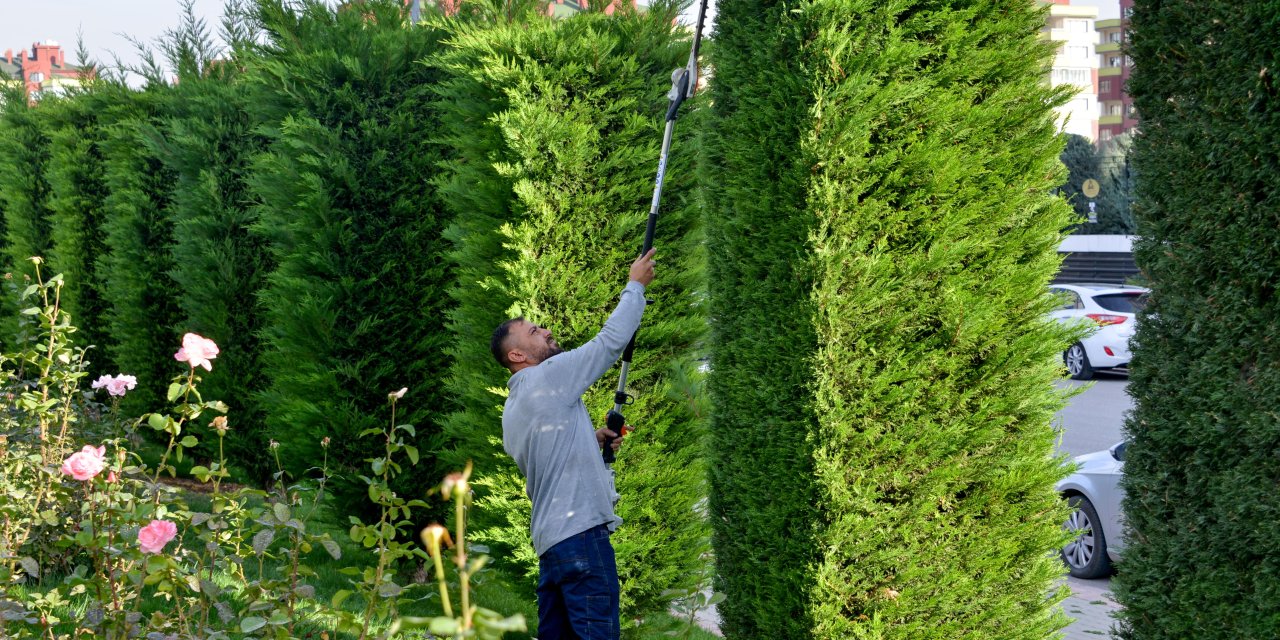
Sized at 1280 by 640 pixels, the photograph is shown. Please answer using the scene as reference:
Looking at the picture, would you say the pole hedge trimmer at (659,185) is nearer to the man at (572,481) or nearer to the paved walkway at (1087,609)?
the man at (572,481)

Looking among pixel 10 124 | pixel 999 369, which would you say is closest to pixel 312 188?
pixel 999 369

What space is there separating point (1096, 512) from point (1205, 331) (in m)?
6.09

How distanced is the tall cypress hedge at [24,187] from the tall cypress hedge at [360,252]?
9.45 meters

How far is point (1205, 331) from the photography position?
2.98 m

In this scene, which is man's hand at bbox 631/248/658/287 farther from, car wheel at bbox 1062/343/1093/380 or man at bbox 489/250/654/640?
car wheel at bbox 1062/343/1093/380

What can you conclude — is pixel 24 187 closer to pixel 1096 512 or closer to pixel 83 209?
pixel 83 209

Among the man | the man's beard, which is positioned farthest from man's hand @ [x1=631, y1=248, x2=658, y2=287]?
the man's beard

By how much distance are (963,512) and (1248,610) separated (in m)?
1.26

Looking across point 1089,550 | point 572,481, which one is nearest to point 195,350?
point 572,481

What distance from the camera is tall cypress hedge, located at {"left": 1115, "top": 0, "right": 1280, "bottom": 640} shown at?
2.81 metres

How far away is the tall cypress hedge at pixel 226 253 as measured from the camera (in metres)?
9.54

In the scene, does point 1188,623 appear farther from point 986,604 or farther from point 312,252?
point 312,252

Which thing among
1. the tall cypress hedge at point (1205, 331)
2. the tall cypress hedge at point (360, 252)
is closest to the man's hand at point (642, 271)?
the tall cypress hedge at point (1205, 331)

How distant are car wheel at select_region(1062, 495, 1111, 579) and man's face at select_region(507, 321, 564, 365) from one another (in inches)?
218
